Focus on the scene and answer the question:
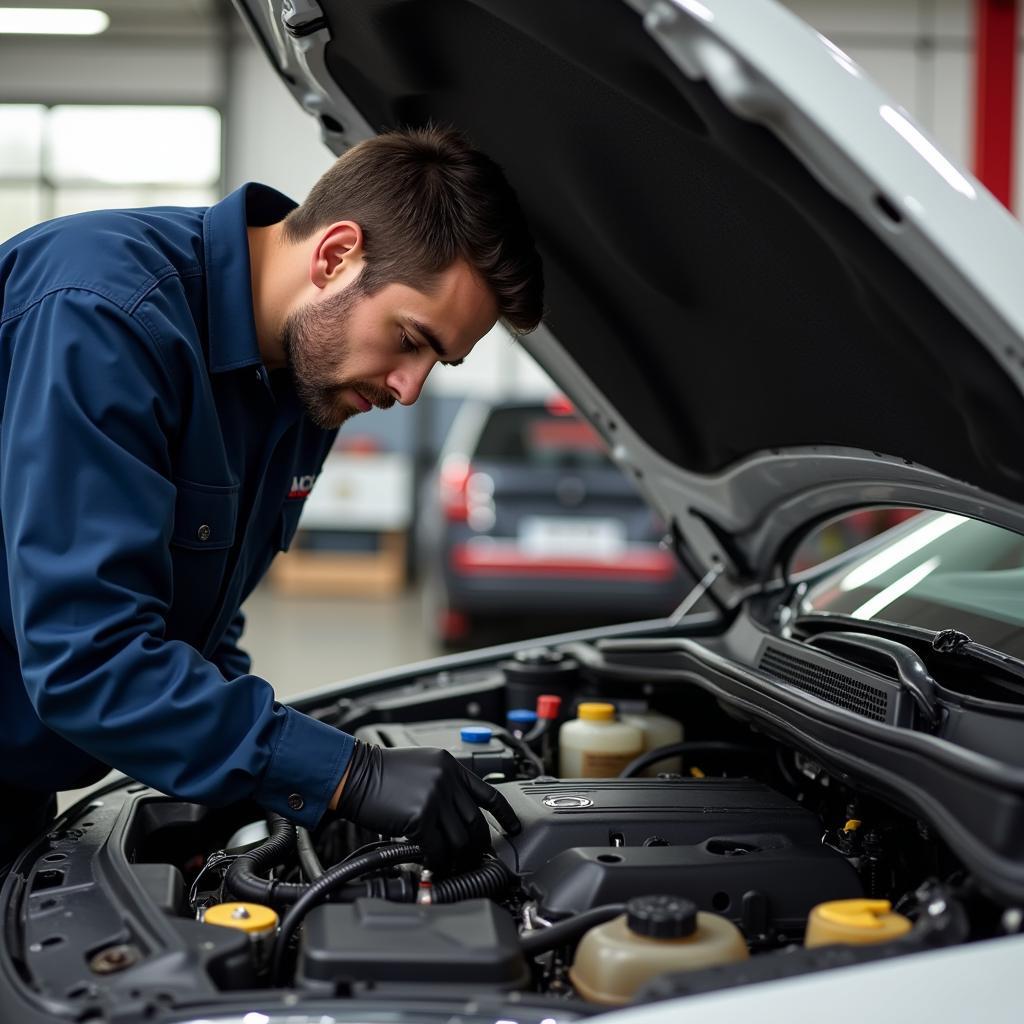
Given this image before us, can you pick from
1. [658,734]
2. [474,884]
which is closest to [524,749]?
[658,734]

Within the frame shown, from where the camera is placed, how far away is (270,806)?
1.23 meters

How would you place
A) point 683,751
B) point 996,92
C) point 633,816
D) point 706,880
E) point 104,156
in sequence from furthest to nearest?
point 104,156 < point 996,92 < point 683,751 < point 633,816 < point 706,880

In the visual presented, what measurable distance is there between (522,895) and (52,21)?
29.3ft

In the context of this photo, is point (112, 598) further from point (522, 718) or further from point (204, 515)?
point (522, 718)

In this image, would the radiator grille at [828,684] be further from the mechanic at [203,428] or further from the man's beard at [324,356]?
the man's beard at [324,356]

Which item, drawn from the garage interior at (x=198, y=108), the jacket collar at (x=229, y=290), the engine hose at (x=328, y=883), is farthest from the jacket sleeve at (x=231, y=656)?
the garage interior at (x=198, y=108)

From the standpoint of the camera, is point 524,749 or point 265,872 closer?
point 265,872

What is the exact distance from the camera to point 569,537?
5266 millimetres

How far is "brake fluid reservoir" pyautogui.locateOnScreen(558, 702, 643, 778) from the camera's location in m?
1.75

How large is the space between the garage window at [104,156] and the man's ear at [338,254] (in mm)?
8042

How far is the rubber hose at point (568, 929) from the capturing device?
3.68 ft

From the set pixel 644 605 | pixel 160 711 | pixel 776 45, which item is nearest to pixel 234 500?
pixel 160 711

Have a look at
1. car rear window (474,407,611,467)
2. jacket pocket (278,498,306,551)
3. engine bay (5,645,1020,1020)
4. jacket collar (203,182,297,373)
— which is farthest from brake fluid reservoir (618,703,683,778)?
car rear window (474,407,611,467)

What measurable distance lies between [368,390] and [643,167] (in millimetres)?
450
